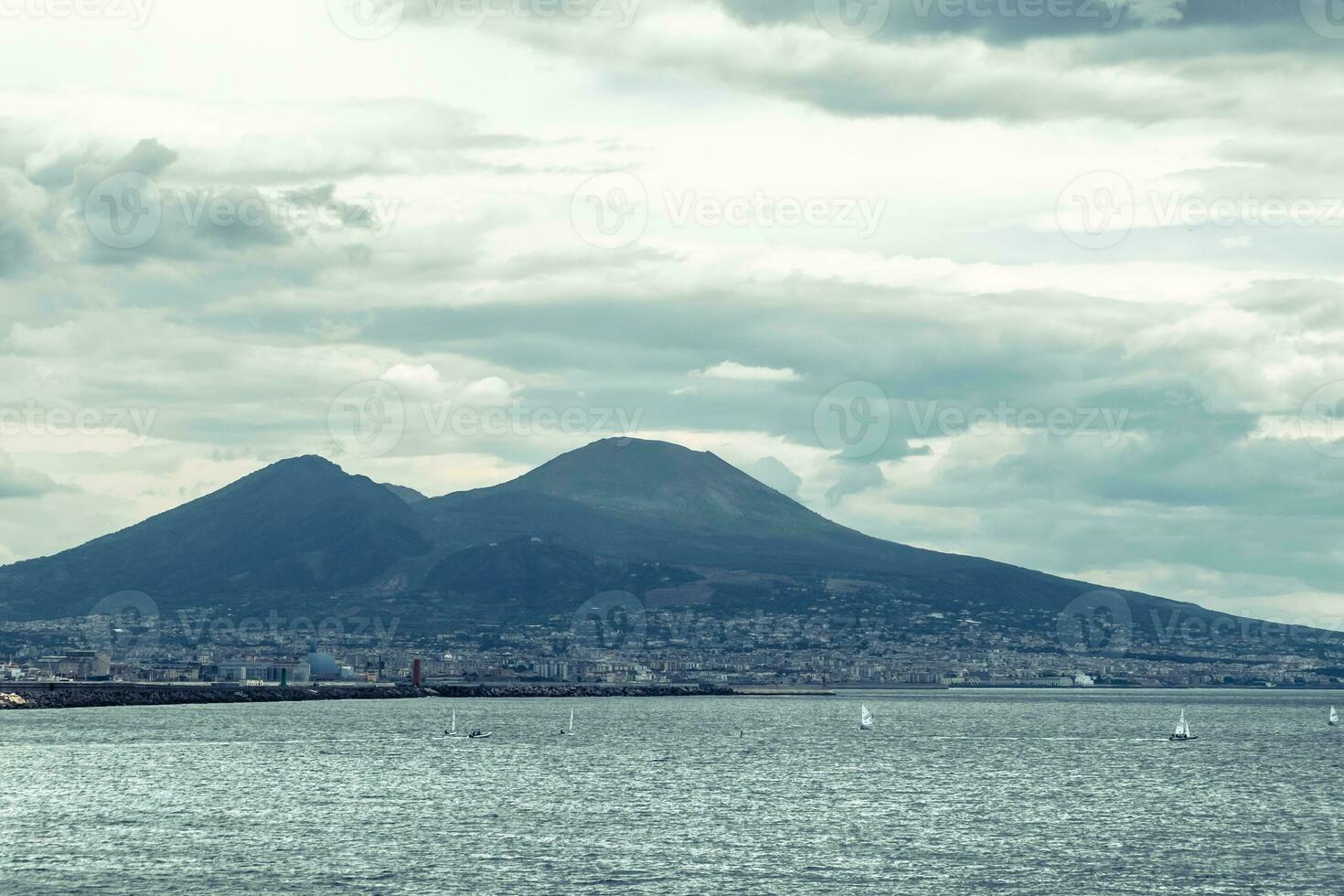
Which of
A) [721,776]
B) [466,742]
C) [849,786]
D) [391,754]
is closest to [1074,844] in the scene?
[849,786]

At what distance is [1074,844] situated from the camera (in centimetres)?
8875

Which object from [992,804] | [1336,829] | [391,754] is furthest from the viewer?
[391,754]

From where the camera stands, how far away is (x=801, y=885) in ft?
241

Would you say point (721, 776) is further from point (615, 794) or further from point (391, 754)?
point (391, 754)

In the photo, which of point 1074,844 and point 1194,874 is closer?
point 1194,874

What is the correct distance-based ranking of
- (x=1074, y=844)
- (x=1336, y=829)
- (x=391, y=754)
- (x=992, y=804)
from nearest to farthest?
1. (x=1074, y=844)
2. (x=1336, y=829)
3. (x=992, y=804)
4. (x=391, y=754)

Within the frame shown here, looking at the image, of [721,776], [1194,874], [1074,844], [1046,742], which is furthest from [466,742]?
[1194,874]

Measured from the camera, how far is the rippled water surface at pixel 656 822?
7500cm

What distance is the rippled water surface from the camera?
7500 cm

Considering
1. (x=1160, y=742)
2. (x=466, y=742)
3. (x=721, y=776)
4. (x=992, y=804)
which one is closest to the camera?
(x=992, y=804)

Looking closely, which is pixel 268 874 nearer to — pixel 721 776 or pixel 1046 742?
pixel 721 776

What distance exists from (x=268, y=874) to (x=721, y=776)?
62.6 meters

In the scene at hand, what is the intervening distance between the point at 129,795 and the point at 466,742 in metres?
71.1

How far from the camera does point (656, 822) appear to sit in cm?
9794
